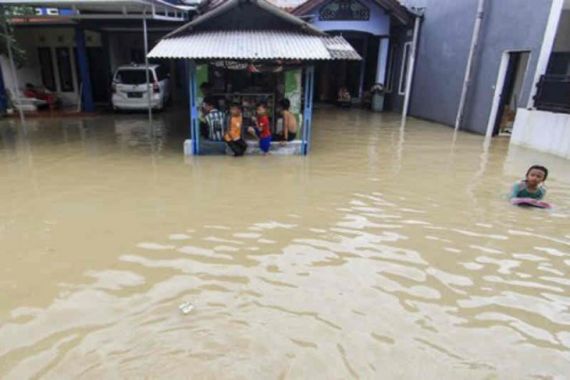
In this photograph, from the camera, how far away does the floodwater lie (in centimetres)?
294

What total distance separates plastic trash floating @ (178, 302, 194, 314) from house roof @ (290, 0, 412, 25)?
1429cm

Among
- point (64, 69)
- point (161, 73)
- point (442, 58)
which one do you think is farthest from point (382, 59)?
point (64, 69)

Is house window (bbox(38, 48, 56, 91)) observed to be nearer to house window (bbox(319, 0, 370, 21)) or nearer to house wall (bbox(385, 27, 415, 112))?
house window (bbox(319, 0, 370, 21))

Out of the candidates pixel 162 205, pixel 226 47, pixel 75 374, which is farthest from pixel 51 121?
pixel 75 374

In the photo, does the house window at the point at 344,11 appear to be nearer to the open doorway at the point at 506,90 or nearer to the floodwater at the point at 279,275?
the open doorway at the point at 506,90

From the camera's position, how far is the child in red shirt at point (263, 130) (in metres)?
9.06

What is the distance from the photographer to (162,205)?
5867 mm

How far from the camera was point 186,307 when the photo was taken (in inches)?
137

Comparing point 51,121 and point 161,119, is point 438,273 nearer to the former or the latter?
point 161,119

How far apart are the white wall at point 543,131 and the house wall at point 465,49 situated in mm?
586

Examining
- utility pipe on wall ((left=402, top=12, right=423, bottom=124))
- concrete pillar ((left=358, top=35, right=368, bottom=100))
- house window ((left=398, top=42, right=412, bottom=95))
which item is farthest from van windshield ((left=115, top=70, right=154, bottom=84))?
house window ((left=398, top=42, right=412, bottom=95))

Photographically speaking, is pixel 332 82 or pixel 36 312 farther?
pixel 332 82

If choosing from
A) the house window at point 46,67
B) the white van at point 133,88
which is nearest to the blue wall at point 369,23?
the white van at point 133,88

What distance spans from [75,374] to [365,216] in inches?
148
